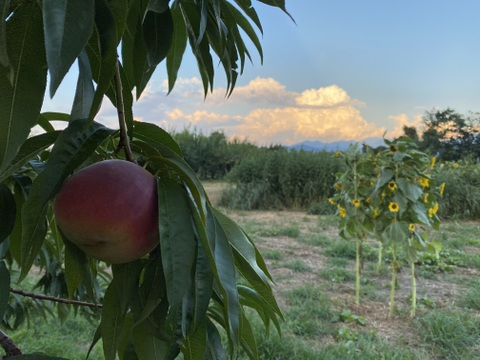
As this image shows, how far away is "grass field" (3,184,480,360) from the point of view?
2359mm

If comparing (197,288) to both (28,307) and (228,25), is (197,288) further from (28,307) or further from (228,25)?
(28,307)

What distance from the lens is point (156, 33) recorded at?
0.37 m

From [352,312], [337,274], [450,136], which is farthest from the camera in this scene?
[450,136]

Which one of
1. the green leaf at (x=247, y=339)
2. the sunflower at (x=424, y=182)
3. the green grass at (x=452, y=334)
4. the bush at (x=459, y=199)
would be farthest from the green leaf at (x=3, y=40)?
the bush at (x=459, y=199)

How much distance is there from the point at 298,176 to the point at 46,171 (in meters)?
7.77

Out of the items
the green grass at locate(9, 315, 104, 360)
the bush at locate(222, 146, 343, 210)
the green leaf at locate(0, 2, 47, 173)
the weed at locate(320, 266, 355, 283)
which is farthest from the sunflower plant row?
the bush at locate(222, 146, 343, 210)

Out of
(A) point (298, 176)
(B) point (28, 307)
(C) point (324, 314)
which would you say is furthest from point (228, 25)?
(A) point (298, 176)

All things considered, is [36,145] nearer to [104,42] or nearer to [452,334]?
[104,42]

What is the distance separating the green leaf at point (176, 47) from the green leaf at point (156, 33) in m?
0.13

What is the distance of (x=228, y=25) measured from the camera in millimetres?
516

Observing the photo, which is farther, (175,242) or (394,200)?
(394,200)

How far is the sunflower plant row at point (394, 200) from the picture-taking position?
2.80m

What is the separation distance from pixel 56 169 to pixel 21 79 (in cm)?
7

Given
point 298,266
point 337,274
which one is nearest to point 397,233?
point 337,274
